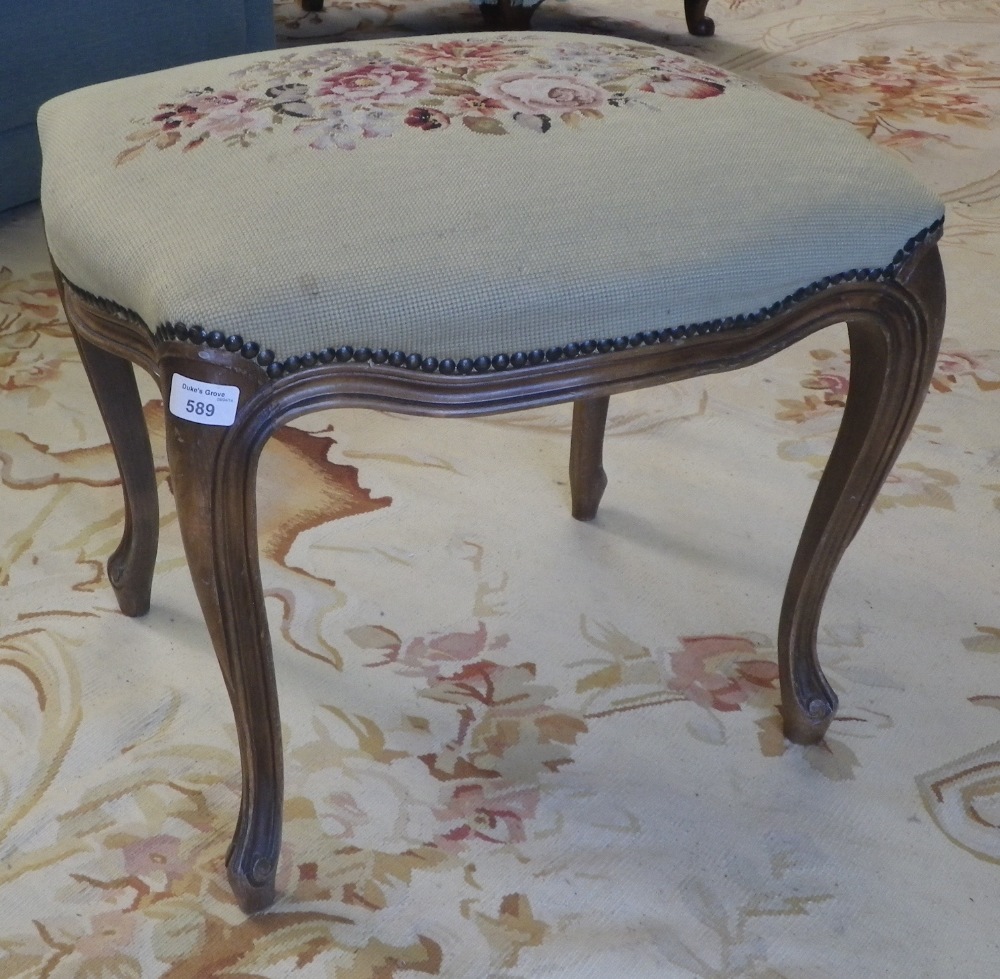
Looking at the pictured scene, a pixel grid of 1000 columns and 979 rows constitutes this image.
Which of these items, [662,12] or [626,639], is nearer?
[626,639]

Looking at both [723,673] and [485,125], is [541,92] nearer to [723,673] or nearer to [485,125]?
[485,125]

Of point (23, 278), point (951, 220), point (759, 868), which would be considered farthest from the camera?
point (951, 220)

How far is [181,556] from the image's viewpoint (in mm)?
965

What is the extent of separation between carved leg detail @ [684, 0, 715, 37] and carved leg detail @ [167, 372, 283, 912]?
207 centimetres

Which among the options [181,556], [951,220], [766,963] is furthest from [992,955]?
[951,220]

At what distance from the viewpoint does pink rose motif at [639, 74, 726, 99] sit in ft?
2.27

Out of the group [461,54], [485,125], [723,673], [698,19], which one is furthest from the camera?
[698,19]

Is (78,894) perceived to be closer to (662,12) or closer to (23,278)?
(23,278)

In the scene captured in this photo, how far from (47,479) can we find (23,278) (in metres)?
0.44

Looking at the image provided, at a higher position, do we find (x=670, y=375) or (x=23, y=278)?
(x=670, y=375)

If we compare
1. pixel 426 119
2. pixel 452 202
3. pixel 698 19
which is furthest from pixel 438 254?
pixel 698 19

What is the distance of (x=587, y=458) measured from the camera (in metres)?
0.98

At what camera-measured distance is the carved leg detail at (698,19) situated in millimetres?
2293

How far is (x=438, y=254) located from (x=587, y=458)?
1.53ft
